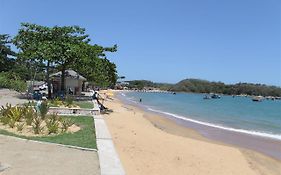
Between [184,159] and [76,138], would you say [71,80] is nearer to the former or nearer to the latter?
[76,138]

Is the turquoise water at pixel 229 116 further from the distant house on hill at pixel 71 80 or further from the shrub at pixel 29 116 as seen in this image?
the shrub at pixel 29 116

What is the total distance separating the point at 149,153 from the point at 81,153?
295cm

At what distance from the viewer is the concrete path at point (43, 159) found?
23.1ft

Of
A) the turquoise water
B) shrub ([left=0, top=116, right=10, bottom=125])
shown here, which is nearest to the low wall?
shrub ([left=0, top=116, right=10, bottom=125])

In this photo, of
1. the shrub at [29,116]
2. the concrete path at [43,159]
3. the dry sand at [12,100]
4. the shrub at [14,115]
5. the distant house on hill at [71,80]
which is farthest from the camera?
the distant house on hill at [71,80]

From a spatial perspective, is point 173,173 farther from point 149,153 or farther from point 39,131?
point 39,131

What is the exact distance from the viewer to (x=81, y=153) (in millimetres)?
8938

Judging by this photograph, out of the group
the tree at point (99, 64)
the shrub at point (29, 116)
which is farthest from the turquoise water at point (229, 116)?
the shrub at point (29, 116)

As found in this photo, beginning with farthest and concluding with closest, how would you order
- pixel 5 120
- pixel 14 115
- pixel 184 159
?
pixel 14 115, pixel 5 120, pixel 184 159

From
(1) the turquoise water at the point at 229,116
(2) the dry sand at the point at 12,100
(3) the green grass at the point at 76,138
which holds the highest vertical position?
(2) the dry sand at the point at 12,100

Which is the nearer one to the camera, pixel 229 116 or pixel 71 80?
pixel 71 80

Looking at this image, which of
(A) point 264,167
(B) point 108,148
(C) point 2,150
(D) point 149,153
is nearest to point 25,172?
(C) point 2,150

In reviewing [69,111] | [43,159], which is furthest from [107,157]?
[69,111]

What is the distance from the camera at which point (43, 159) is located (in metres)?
7.98
